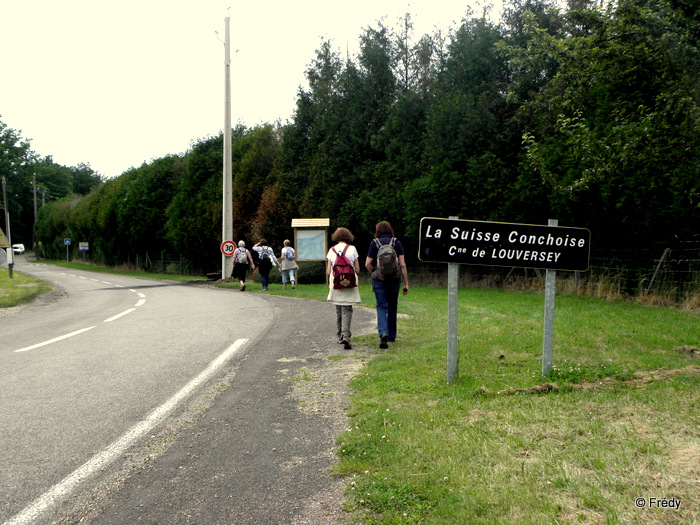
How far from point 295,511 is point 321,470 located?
0.60 metres

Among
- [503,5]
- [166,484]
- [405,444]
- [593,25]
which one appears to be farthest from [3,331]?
[503,5]

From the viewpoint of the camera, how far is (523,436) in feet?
13.5

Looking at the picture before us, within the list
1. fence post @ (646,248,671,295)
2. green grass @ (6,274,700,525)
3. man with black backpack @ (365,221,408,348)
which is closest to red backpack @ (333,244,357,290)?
man with black backpack @ (365,221,408,348)

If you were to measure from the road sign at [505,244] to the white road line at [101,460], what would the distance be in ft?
9.57

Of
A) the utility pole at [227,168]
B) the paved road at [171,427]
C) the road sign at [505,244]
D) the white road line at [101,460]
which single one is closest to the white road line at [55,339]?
the paved road at [171,427]

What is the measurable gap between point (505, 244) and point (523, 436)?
2367 millimetres

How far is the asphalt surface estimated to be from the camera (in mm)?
3264

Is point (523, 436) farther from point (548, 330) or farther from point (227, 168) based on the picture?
point (227, 168)

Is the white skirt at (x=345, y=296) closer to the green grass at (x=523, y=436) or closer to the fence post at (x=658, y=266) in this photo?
the green grass at (x=523, y=436)

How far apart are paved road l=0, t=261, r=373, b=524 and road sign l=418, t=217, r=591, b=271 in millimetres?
1886

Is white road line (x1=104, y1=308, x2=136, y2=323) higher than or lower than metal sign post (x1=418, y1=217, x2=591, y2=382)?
lower

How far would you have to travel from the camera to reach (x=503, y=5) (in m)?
22.7

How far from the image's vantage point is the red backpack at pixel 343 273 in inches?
340

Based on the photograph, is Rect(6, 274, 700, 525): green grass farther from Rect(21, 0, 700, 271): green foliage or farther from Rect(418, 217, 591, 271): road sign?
Rect(21, 0, 700, 271): green foliage
